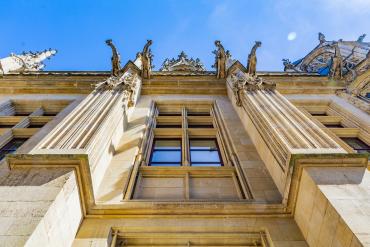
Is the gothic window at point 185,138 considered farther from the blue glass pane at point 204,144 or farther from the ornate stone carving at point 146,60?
the ornate stone carving at point 146,60

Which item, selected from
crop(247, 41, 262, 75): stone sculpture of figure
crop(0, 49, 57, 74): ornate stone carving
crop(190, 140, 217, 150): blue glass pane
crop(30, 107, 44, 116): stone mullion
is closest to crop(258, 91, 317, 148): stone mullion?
crop(190, 140, 217, 150): blue glass pane

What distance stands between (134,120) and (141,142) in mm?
1846

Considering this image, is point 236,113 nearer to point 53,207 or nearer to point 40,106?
point 53,207

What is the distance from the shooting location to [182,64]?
28188 millimetres

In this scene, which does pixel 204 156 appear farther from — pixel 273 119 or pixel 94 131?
pixel 94 131

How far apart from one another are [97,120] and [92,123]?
8.3 inches

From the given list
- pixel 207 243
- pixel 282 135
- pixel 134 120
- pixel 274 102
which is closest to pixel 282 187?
pixel 282 135

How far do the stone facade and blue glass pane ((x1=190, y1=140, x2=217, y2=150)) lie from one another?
234mm

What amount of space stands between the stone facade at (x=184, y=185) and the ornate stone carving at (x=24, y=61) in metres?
9.96

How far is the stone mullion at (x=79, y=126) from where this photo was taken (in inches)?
223

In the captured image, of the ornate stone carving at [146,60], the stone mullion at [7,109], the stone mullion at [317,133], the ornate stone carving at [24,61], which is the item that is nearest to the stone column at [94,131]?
the ornate stone carving at [146,60]

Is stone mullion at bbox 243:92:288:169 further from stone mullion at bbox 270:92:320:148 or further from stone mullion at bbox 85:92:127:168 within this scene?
stone mullion at bbox 85:92:127:168

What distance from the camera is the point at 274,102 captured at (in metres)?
8.21

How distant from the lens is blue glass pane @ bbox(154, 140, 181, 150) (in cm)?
945
